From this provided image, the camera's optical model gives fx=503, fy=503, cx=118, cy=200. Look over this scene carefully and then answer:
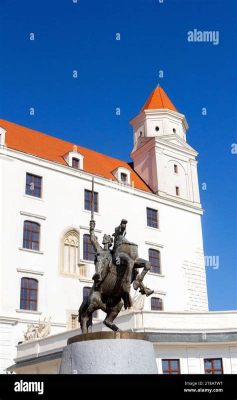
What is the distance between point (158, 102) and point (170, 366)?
27420mm

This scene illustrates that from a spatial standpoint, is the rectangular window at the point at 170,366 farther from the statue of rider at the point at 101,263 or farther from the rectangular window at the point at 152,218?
the rectangular window at the point at 152,218

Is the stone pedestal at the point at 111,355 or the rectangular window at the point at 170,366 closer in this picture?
the stone pedestal at the point at 111,355

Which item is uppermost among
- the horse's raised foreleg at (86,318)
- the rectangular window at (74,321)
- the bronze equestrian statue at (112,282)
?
the rectangular window at (74,321)

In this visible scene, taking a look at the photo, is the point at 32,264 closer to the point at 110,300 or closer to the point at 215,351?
the point at 215,351

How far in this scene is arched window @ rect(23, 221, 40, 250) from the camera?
1213 inches

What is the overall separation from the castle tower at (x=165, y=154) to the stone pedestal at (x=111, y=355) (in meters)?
30.5

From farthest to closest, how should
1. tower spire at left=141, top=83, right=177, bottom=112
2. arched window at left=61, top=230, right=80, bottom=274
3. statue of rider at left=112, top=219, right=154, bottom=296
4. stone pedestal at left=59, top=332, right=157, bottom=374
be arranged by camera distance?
tower spire at left=141, top=83, right=177, bottom=112, arched window at left=61, top=230, right=80, bottom=274, statue of rider at left=112, top=219, right=154, bottom=296, stone pedestal at left=59, top=332, right=157, bottom=374

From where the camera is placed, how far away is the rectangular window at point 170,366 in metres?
22.7

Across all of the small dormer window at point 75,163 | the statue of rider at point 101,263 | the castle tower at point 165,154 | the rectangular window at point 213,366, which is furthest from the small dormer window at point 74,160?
the statue of rider at point 101,263

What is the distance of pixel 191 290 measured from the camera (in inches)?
1478

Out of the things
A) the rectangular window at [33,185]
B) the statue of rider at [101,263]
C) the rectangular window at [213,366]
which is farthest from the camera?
the rectangular window at [33,185]

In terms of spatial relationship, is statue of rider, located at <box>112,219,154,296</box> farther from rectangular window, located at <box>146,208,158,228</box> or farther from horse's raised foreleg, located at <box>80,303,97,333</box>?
rectangular window, located at <box>146,208,158,228</box>

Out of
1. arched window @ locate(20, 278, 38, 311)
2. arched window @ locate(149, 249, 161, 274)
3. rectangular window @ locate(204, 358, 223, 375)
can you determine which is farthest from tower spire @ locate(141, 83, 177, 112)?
rectangular window @ locate(204, 358, 223, 375)

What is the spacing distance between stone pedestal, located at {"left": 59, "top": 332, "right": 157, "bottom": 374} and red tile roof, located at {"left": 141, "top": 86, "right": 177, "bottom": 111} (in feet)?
120
